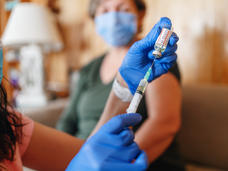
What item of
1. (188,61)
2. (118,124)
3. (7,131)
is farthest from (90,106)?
(188,61)

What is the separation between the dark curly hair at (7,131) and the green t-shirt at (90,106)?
13.9 inches

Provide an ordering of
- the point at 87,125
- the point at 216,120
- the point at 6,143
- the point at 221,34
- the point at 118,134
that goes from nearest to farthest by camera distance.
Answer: the point at 118,134 < the point at 6,143 < the point at 87,125 < the point at 216,120 < the point at 221,34

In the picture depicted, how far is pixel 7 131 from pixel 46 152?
5.5 inches

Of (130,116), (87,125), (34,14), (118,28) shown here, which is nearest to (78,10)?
(34,14)

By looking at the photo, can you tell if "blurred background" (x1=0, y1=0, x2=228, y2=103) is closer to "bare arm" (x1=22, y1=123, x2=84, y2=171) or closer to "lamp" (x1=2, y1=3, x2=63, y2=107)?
"lamp" (x1=2, y1=3, x2=63, y2=107)

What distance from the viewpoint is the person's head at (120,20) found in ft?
3.04

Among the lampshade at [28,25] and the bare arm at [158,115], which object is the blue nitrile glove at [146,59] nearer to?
the bare arm at [158,115]

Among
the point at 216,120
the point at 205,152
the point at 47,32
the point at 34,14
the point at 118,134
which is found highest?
the point at 34,14

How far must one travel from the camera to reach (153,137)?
0.84 metres

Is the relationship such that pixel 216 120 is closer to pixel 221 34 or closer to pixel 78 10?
pixel 221 34

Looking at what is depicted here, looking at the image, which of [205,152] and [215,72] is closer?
[205,152]

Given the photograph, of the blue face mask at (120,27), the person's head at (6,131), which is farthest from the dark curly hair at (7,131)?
the blue face mask at (120,27)

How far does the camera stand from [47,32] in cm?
157

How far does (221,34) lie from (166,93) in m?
0.73
